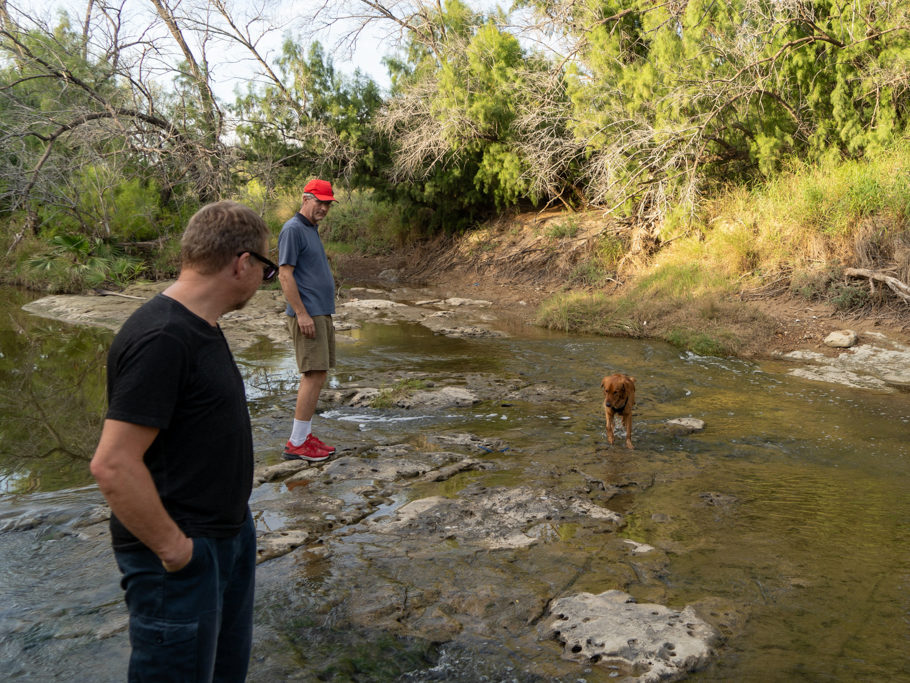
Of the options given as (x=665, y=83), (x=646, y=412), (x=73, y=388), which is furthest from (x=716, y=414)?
(x=665, y=83)

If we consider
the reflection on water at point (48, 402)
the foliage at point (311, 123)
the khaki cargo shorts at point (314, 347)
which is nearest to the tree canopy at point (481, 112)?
the foliage at point (311, 123)

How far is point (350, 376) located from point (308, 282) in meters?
3.55

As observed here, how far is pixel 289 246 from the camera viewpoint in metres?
5.23

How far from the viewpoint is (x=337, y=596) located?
347 centimetres

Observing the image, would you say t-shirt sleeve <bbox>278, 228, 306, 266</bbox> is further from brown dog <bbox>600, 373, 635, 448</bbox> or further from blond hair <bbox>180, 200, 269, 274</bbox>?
blond hair <bbox>180, 200, 269, 274</bbox>

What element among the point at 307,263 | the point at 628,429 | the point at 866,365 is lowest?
the point at 866,365

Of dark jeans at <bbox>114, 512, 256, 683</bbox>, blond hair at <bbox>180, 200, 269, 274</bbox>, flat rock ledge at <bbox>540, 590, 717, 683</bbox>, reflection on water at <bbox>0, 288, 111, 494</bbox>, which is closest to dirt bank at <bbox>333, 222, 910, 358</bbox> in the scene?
flat rock ledge at <bbox>540, 590, 717, 683</bbox>

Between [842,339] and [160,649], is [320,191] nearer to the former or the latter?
[160,649]

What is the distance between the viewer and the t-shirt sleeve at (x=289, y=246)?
17.2ft

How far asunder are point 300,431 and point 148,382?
154 inches

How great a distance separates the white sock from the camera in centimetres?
559

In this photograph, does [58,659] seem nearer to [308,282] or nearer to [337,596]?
[337,596]

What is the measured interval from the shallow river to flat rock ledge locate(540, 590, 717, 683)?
0.10 m

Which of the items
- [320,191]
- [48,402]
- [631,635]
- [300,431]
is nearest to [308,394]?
[300,431]
